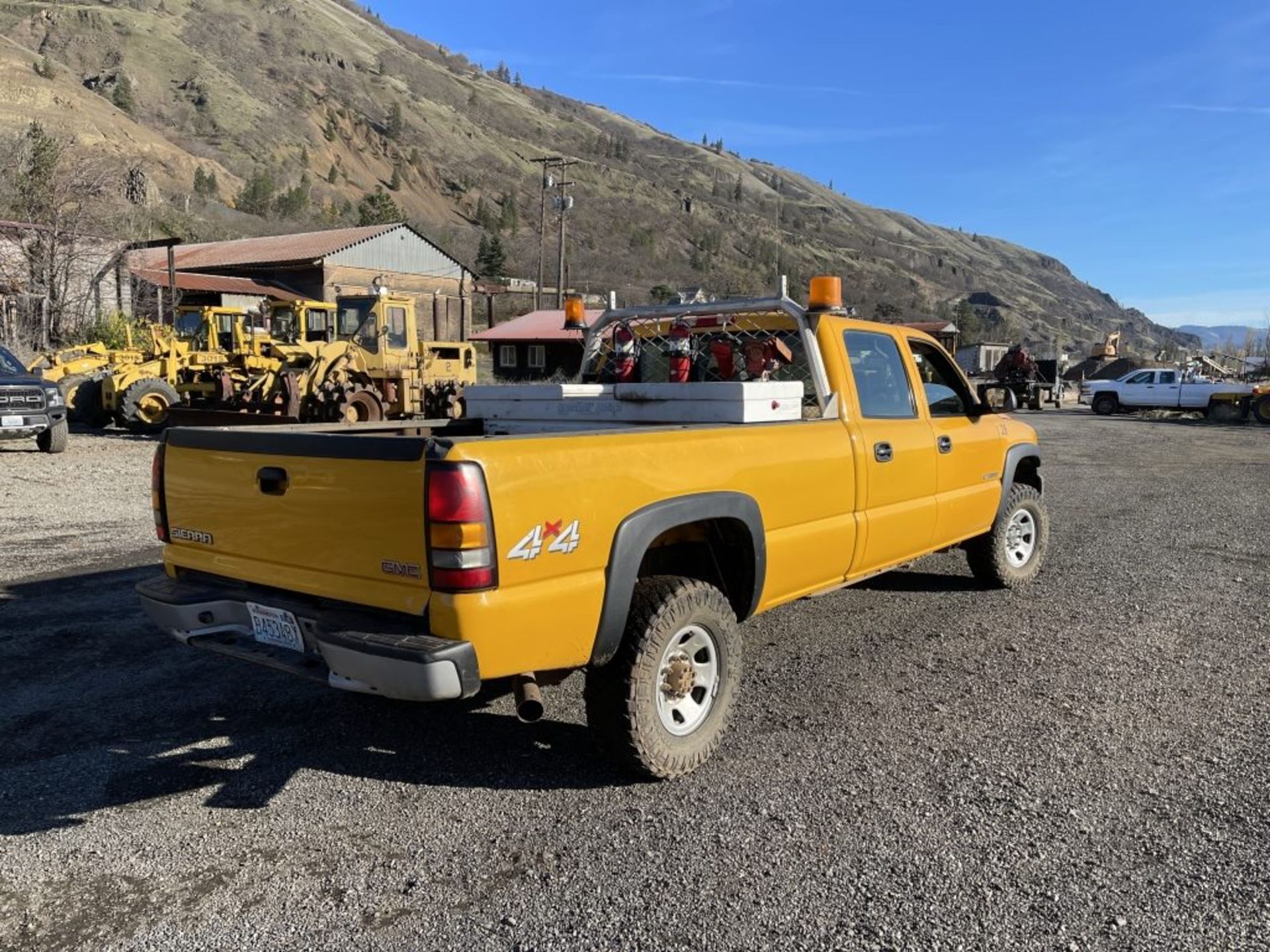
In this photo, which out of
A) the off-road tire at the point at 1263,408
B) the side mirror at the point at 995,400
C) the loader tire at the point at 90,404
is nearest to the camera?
the side mirror at the point at 995,400

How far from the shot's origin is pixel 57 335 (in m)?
30.1

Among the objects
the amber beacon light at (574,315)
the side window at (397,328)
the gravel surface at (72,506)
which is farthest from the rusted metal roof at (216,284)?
the amber beacon light at (574,315)

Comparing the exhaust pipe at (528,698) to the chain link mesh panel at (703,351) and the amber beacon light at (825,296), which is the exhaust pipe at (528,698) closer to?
the chain link mesh panel at (703,351)

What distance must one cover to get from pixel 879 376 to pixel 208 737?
13.3 feet

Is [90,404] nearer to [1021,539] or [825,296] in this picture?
[825,296]

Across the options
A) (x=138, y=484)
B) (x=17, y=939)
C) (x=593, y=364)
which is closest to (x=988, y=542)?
(x=593, y=364)

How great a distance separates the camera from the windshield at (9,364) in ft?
43.3

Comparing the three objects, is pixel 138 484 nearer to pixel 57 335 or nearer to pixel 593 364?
pixel 593 364

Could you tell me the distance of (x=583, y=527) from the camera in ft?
11.0

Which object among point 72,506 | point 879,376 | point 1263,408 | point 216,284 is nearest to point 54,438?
point 72,506

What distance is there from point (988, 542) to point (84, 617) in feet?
20.5

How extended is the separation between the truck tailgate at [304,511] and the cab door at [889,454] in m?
2.64

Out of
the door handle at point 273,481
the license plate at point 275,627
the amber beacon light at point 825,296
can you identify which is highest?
the amber beacon light at point 825,296

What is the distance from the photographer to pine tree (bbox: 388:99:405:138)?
135 m
